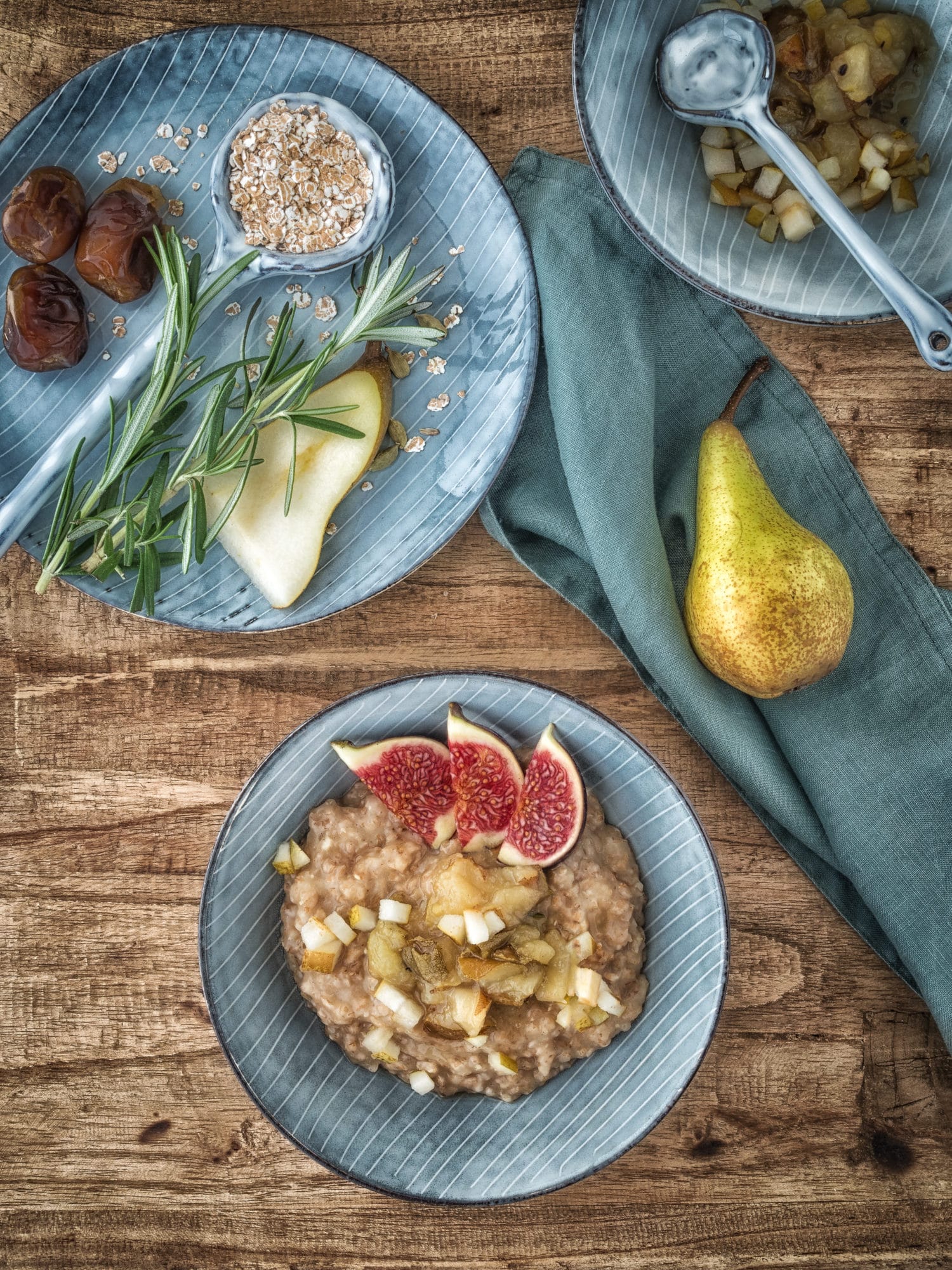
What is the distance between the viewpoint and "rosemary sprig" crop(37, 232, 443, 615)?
1.49 m

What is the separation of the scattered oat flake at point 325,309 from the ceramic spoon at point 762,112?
665mm

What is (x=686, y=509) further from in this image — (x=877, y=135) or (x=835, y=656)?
(x=877, y=135)

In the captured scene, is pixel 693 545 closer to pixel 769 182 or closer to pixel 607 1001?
pixel 769 182

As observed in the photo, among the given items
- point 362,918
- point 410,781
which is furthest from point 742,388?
point 362,918

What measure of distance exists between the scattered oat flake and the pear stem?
693 mm

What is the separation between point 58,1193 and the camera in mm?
1788

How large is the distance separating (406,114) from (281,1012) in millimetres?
1494

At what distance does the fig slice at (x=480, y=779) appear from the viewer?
153cm

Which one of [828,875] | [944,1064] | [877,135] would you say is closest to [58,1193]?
[828,875]

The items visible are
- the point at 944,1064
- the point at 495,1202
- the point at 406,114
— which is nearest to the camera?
the point at 495,1202

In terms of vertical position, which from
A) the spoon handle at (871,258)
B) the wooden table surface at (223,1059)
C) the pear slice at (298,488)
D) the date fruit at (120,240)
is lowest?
the wooden table surface at (223,1059)

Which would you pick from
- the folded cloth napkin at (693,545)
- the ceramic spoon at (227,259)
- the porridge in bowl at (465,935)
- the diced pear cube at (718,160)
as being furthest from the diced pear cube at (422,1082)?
the diced pear cube at (718,160)

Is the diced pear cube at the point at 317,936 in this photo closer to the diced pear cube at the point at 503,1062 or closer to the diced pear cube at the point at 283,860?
the diced pear cube at the point at 283,860

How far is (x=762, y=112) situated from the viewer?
1.53 meters
